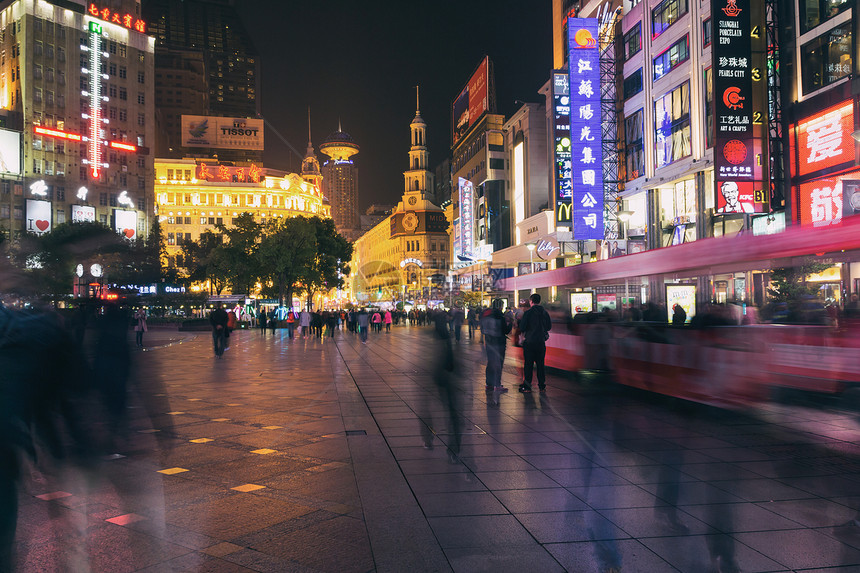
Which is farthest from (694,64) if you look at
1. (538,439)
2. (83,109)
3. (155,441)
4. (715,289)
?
(83,109)

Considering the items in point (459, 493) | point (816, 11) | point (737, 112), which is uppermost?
point (816, 11)

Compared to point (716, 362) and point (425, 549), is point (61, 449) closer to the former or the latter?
point (425, 549)

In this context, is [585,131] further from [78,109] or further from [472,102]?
[78,109]

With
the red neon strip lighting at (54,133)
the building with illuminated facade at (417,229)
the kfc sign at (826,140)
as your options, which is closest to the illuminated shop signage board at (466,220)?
the red neon strip lighting at (54,133)

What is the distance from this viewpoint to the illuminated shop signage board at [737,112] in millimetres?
26328

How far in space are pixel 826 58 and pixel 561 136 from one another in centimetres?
1943

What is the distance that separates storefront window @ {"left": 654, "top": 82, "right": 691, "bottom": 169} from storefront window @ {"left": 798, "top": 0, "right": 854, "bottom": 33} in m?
6.41

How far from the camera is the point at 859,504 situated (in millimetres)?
5492

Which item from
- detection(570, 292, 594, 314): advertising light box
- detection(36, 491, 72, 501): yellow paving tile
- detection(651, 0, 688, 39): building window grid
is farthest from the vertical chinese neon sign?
detection(36, 491, 72, 501): yellow paving tile

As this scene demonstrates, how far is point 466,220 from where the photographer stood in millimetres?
82938

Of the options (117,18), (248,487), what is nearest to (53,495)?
(248,487)

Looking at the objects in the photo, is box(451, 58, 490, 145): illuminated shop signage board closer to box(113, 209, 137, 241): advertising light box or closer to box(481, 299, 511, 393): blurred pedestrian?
box(113, 209, 137, 241): advertising light box

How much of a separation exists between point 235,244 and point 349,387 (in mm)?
47864

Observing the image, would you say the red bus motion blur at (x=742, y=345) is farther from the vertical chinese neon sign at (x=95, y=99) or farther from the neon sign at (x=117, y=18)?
the neon sign at (x=117, y=18)
